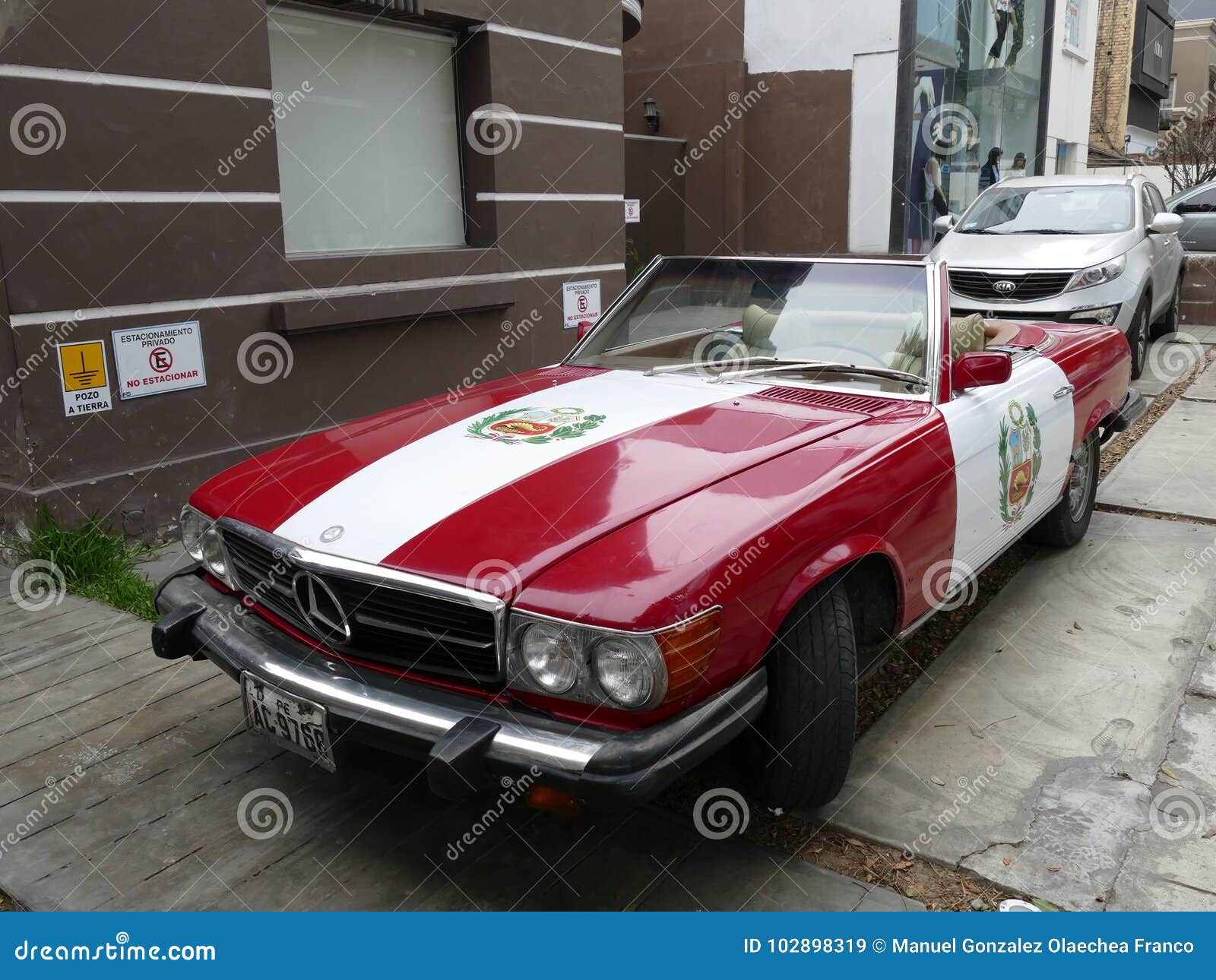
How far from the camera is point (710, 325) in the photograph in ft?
13.8

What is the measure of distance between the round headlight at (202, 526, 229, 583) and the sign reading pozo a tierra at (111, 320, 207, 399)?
99.1 inches

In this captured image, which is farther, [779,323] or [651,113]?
[651,113]

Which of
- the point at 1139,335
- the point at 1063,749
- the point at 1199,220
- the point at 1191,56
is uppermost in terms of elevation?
the point at 1191,56

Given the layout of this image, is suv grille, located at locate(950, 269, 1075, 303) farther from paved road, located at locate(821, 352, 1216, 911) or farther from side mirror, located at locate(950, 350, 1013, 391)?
side mirror, located at locate(950, 350, 1013, 391)

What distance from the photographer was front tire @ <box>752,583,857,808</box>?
2.79 meters

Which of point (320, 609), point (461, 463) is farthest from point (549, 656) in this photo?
point (461, 463)

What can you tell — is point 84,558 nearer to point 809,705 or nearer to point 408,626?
point 408,626

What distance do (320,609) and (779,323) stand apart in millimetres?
2064

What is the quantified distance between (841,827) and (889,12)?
1521cm

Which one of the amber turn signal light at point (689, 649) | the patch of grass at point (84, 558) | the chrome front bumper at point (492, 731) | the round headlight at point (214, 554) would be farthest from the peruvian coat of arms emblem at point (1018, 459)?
the patch of grass at point (84, 558)

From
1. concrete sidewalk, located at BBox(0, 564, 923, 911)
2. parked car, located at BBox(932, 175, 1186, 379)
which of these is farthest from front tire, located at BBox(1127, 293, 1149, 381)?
concrete sidewalk, located at BBox(0, 564, 923, 911)

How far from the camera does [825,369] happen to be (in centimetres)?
381

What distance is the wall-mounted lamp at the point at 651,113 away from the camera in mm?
16438

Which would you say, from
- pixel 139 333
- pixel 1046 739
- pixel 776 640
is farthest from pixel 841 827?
pixel 139 333
